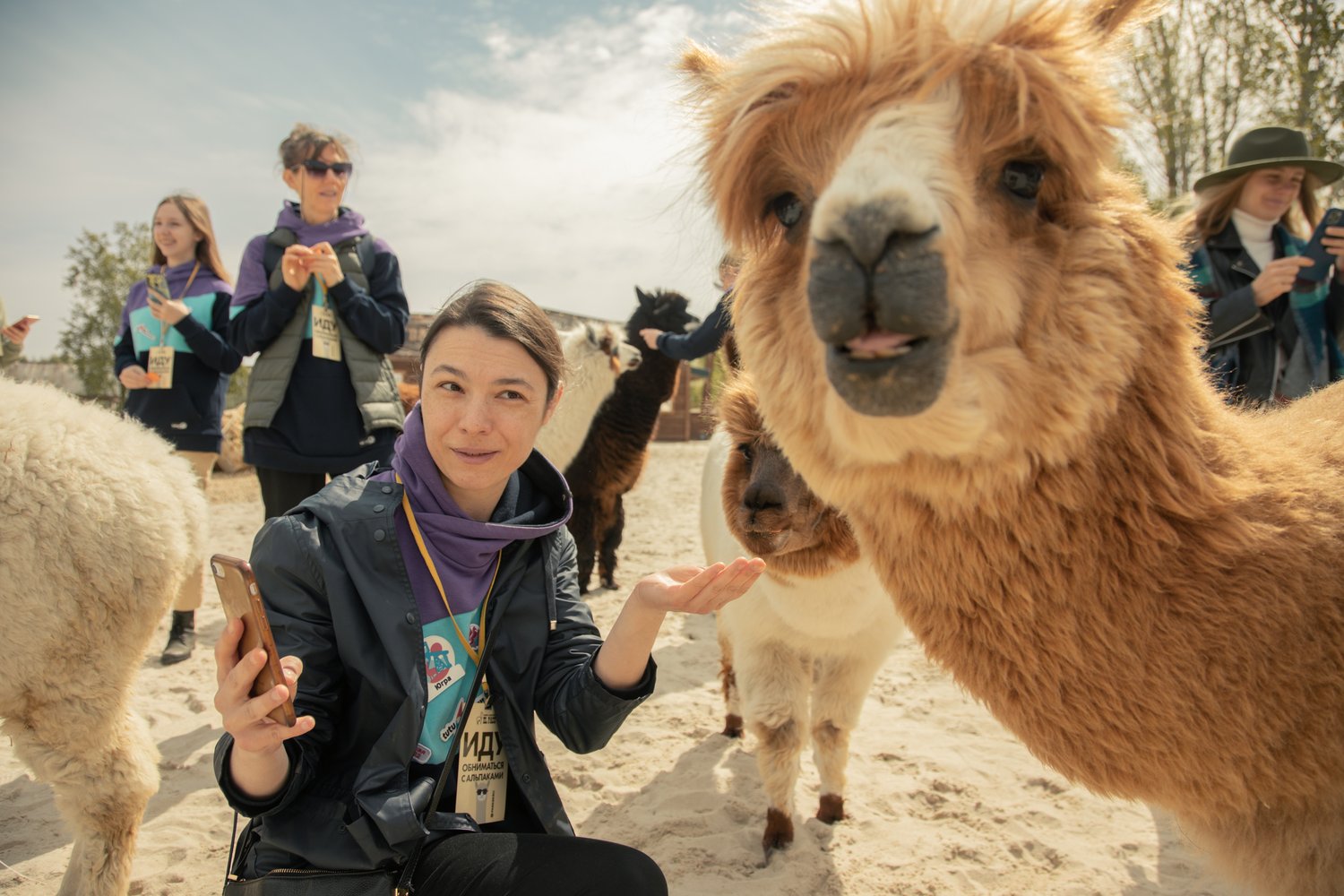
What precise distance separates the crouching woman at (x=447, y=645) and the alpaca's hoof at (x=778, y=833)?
1.27 m

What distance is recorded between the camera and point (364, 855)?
1488mm

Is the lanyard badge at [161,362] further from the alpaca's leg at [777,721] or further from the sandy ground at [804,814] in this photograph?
the alpaca's leg at [777,721]

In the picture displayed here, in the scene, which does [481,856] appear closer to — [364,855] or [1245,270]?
[364,855]

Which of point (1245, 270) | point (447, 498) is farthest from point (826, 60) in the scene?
point (1245, 270)

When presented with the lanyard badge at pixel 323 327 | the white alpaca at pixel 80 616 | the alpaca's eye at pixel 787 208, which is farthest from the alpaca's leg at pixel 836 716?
the lanyard badge at pixel 323 327

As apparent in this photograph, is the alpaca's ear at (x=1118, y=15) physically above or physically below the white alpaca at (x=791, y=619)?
above

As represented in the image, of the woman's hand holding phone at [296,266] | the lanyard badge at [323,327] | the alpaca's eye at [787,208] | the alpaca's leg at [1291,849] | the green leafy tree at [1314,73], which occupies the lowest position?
the alpaca's leg at [1291,849]

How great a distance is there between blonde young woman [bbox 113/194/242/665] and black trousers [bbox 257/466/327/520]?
86cm

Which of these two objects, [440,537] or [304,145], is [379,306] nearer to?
[304,145]

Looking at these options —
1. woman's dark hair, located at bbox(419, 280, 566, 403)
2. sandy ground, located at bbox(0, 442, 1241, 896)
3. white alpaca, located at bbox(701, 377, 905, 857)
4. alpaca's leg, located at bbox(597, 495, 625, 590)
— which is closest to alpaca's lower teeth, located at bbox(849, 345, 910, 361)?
woman's dark hair, located at bbox(419, 280, 566, 403)

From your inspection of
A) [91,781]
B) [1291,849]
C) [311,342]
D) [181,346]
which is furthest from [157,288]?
[1291,849]

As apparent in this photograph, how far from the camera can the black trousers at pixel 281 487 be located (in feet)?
11.5

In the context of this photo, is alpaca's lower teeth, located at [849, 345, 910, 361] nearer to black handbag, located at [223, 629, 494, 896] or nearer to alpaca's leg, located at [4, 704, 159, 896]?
black handbag, located at [223, 629, 494, 896]

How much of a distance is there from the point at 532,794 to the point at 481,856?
0.20 m
